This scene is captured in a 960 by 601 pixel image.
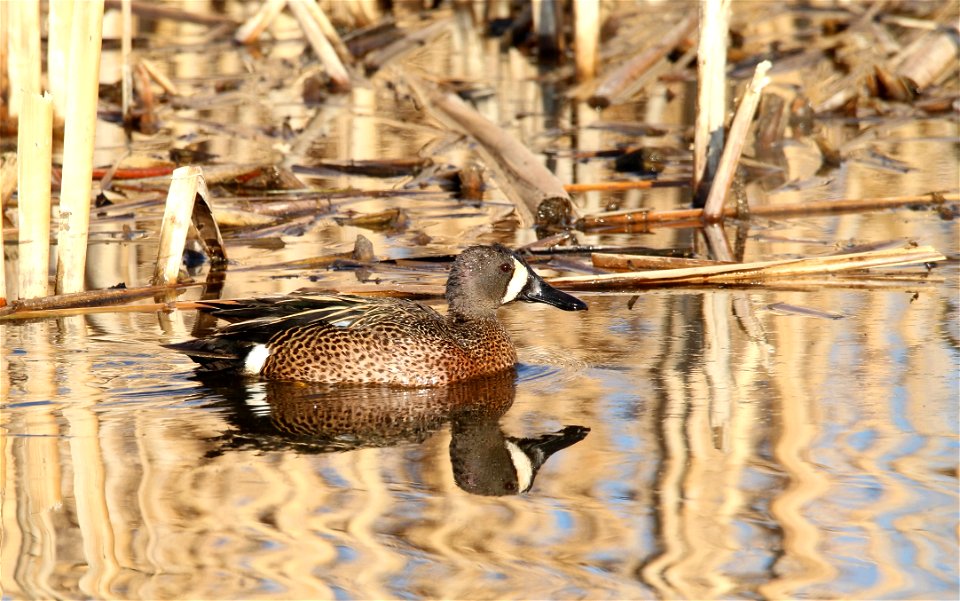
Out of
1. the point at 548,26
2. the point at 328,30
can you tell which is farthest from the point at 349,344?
the point at 548,26

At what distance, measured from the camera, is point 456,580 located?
414cm

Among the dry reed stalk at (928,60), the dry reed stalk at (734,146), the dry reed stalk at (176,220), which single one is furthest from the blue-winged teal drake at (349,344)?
the dry reed stalk at (928,60)

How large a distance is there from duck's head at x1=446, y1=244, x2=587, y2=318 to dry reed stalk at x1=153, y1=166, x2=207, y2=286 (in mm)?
1547

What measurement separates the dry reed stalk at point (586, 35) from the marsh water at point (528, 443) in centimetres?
488

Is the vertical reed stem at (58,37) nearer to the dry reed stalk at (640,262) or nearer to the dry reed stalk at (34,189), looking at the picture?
the dry reed stalk at (34,189)

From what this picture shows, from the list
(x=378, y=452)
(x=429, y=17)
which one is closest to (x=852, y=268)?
(x=378, y=452)

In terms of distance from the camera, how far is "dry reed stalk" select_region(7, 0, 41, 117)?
24.9 ft

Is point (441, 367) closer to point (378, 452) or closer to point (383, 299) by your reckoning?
point (383, 299)

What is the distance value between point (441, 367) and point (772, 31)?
11464 mm

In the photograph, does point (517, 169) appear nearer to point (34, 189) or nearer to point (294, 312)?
point (294, 312)

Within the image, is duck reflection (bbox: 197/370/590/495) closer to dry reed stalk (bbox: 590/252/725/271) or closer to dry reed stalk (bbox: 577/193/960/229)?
dry reed stalk (bbox: 590/252/725/271)

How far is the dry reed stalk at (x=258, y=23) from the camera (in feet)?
51.2

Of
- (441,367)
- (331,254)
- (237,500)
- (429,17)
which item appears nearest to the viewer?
(237,500)

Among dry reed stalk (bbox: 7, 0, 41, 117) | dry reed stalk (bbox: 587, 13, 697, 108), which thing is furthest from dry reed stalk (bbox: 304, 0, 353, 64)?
dry reed stalk (bbox: 7, 0, 41, 117)
